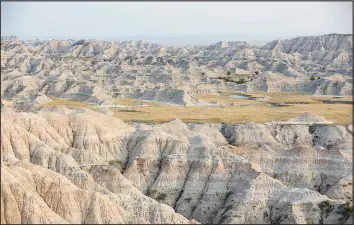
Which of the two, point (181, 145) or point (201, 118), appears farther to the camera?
point (201, 118)

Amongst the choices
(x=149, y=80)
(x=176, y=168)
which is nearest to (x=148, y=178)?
(x=176, y=168)

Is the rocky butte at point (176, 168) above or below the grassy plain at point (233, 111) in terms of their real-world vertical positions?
above

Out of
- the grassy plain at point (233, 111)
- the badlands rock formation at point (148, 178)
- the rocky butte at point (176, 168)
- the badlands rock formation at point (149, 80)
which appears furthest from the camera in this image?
the badlands rock formation at point (149, 80)

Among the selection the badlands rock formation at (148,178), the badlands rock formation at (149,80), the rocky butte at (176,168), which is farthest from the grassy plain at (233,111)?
the badlands rock formation at (148,178)

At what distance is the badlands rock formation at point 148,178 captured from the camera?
37.1 meters

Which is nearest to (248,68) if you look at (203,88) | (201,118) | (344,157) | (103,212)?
(203,88)

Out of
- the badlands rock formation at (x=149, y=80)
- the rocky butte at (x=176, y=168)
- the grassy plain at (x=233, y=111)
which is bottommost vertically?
the badlands rock formation at (x=149, y=80)

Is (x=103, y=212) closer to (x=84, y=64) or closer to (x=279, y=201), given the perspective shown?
(x=279, y=201)

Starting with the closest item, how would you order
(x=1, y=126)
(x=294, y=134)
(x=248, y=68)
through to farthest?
1. (x=1, y=126)
2. (x=294, y=134)
3. (x=248, y=68)

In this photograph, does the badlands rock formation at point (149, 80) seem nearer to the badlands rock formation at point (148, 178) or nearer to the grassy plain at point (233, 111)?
the grassy plain at point (233, 111)

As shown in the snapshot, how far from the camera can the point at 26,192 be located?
3606 cm

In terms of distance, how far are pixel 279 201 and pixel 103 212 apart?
14941 mm

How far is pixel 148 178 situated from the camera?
52125mm

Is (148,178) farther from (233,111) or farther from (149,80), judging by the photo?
(149,80)
